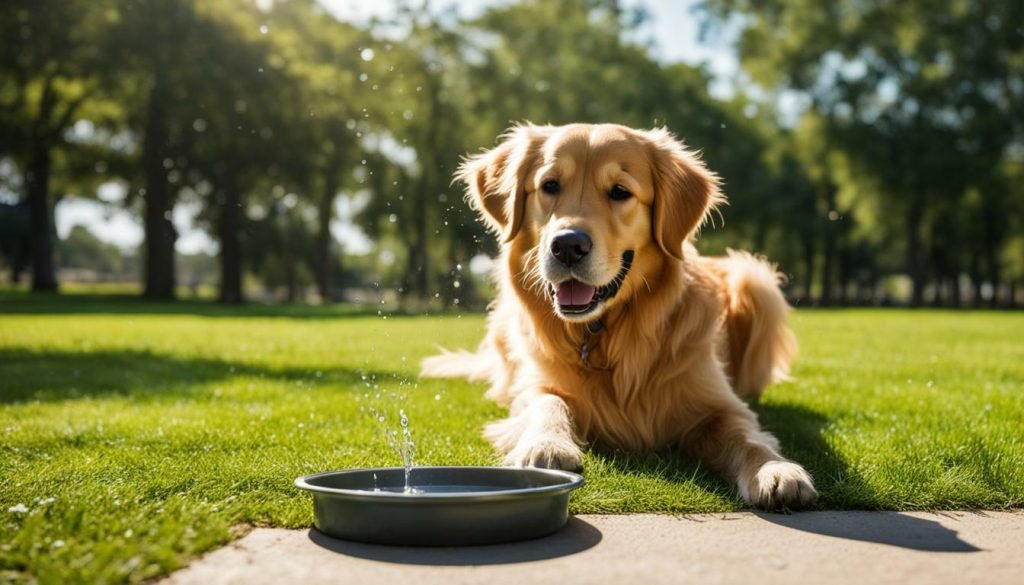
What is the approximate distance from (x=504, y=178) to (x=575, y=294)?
97cm

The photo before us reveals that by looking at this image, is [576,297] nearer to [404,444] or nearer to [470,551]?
[404,444]

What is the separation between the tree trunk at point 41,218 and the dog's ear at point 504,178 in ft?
93.3

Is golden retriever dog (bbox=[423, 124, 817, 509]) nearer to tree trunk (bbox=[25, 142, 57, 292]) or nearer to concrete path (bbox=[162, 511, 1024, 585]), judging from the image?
concrete path (bbox=[162, 511, 1024, 585])

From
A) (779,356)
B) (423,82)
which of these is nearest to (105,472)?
(779,356)

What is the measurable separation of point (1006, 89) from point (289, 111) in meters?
27.2

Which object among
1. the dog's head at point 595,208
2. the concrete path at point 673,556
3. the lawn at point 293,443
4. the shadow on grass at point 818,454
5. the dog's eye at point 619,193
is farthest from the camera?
the dog's eye at point 619,193

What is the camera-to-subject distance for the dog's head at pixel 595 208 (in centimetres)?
390

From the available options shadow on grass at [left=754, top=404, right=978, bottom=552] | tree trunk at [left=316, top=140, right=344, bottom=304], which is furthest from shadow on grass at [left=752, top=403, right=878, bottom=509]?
tree trunk at [left=316, top=140, right=344, bottom=304]

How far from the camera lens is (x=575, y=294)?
3.98m

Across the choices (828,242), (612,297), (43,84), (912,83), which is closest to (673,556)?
(612,297)

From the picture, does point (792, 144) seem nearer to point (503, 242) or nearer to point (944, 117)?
point (944, 117)

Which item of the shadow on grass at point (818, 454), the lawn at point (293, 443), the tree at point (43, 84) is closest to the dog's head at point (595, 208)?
the lawn at point (293, 443)

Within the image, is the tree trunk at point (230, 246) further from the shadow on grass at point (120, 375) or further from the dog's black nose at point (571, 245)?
the dog's black nose at point (571, 245)

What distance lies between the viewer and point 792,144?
1550 inches
